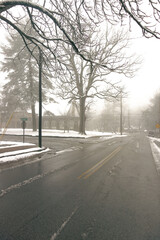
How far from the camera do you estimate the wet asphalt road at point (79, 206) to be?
3.48 metres

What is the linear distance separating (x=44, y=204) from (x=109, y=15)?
7.47m

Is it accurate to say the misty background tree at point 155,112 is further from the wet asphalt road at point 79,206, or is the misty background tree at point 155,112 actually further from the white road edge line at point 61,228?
the white road edge line at point 61,228

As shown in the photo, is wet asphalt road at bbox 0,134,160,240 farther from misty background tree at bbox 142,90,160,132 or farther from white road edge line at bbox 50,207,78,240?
misty background tree at bbox 142,90,160,132

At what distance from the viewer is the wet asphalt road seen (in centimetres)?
348

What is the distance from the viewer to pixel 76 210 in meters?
4.40

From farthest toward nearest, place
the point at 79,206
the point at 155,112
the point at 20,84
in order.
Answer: the point at 155,112 < the point at 20,84 < the point at 79,206

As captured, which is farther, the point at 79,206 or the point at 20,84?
the point at 20,84

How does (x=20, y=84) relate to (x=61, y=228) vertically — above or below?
above

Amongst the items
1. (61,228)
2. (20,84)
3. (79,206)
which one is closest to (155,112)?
(20,84)

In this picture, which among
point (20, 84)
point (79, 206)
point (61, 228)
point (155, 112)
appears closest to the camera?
point (61, 228)

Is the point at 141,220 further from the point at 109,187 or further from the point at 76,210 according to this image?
the point at 109,187

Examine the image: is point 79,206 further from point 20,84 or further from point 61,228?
point 20,84

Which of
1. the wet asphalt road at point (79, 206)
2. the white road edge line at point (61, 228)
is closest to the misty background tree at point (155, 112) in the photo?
the wet asphalt road at point (79, 206)

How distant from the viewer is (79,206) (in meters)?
4.64
